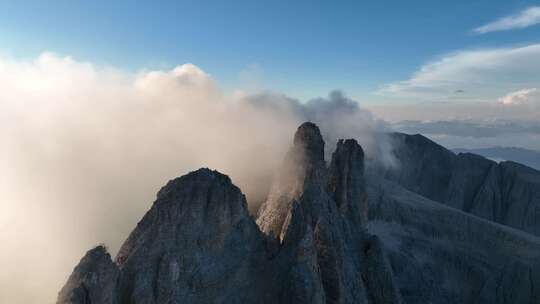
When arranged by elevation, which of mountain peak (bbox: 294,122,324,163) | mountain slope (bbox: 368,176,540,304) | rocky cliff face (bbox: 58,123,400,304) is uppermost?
mountain peak (bbox: 294,122,324,163)

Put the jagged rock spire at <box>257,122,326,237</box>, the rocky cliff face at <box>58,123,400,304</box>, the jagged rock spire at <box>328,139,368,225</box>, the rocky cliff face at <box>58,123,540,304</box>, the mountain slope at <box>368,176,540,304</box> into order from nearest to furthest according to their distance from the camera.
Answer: the rocky cliff face at <box>58,123,400,304</box> → the rocky cliff face at <box>58,123,540,304</box> → the jagged rock spire at <box>257,122,326,237</box> → the jagged rock spire at <box>328,139,368,225</box> → the mountain slope at <box>368,176,540,304</box>

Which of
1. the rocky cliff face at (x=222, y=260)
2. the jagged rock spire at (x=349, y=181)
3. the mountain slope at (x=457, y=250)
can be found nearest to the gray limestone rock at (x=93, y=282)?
the rocky cliff face at (x=222, y=260)

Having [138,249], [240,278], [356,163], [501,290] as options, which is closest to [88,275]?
[138,249]

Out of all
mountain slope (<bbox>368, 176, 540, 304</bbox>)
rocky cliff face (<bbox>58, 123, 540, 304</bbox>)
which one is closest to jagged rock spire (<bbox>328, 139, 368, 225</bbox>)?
rocky cliff face (<bbox>58, 123, 540, 304</bbox>)

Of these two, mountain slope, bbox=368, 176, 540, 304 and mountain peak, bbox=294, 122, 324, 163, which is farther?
mountain slope, bbox=368, 176, 540, 304

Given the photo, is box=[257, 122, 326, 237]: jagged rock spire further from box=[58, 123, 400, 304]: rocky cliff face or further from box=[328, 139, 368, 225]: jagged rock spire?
box=[58, 123, 400, 304]: rocky cliff face

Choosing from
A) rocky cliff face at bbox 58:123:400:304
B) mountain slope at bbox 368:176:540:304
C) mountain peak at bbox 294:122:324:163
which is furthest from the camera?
mountain slope at bbox 368:176:540:304

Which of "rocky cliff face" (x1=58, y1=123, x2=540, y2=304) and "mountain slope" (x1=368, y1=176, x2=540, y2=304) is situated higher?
"rocky cliff face" (x1=58, y1=123, x2=540, y2=304)

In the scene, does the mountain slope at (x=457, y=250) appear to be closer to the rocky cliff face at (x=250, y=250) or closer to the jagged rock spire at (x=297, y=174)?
the jagged rock spire at (x=297, y=174)

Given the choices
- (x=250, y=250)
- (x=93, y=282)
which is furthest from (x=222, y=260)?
(x=93, y=282)

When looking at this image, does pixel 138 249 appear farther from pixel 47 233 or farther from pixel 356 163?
pixel 47 233
